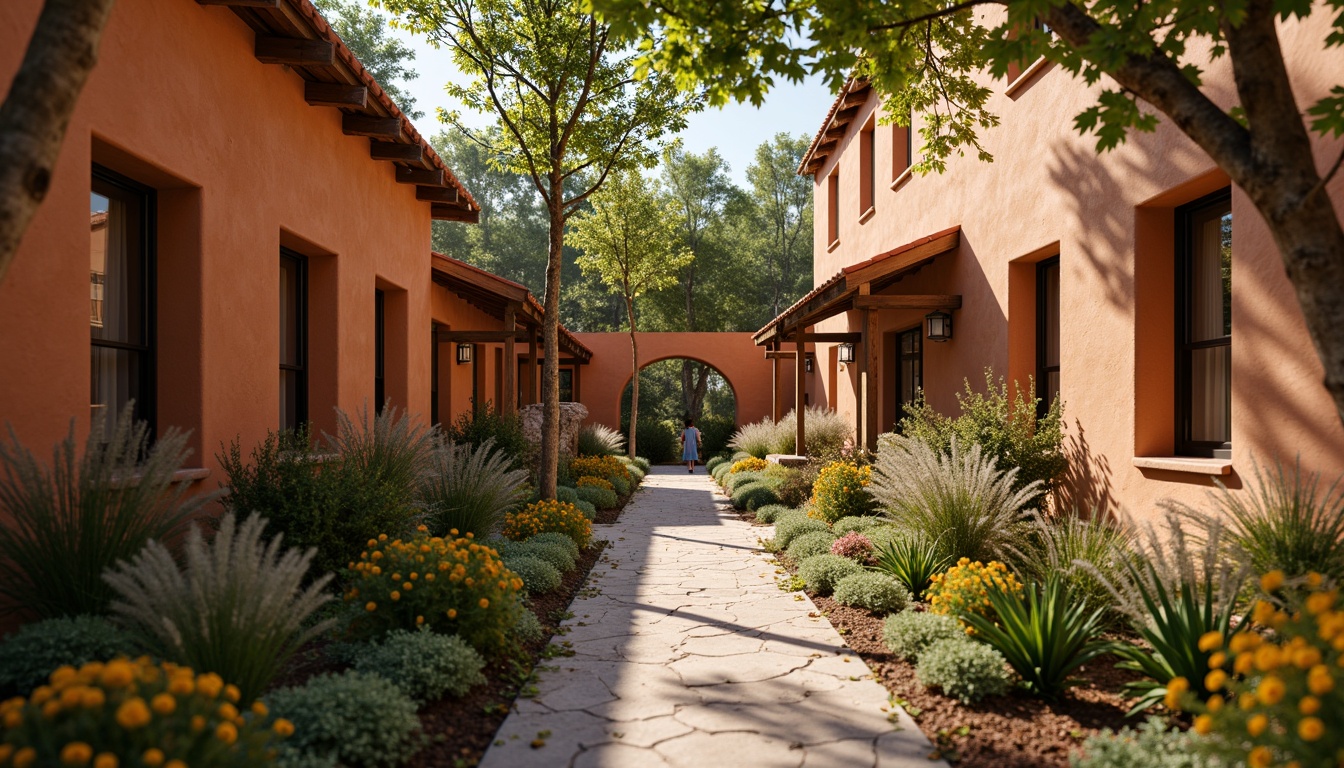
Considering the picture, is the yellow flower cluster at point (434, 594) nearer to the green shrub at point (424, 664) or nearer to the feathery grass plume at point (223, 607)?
the green shrub at point (424, 664)

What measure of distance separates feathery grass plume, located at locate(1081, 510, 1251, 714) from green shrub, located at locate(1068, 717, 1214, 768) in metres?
0.54

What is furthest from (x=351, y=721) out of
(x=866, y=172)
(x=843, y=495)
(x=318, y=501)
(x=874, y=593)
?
(x=866, y=172)

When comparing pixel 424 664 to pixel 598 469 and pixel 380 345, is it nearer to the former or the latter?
pixel 380 345

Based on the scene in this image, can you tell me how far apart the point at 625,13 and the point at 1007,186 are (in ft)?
18.7

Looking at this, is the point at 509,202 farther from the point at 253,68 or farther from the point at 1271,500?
the point at 1271,500

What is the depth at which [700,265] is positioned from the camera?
33.8 m

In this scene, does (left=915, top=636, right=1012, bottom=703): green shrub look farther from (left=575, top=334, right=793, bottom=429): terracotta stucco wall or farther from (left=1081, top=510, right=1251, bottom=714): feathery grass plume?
(left=575, top=334, right=793, bottom=429): terracotta stucco wall

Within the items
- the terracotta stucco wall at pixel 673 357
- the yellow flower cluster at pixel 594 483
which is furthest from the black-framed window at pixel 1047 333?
the terracotta stucco wall at pixel 673 357

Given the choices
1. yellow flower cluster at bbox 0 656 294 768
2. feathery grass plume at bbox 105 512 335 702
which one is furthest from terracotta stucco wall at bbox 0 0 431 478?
yellow flower cluster at bbox 0 656 294 768

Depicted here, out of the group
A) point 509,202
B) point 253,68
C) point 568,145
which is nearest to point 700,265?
point 509,202

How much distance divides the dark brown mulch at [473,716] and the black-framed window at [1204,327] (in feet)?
14.3

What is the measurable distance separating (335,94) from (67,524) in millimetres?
4334

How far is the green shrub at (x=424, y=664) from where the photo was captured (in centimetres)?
365

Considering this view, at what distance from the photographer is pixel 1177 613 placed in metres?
3.52
